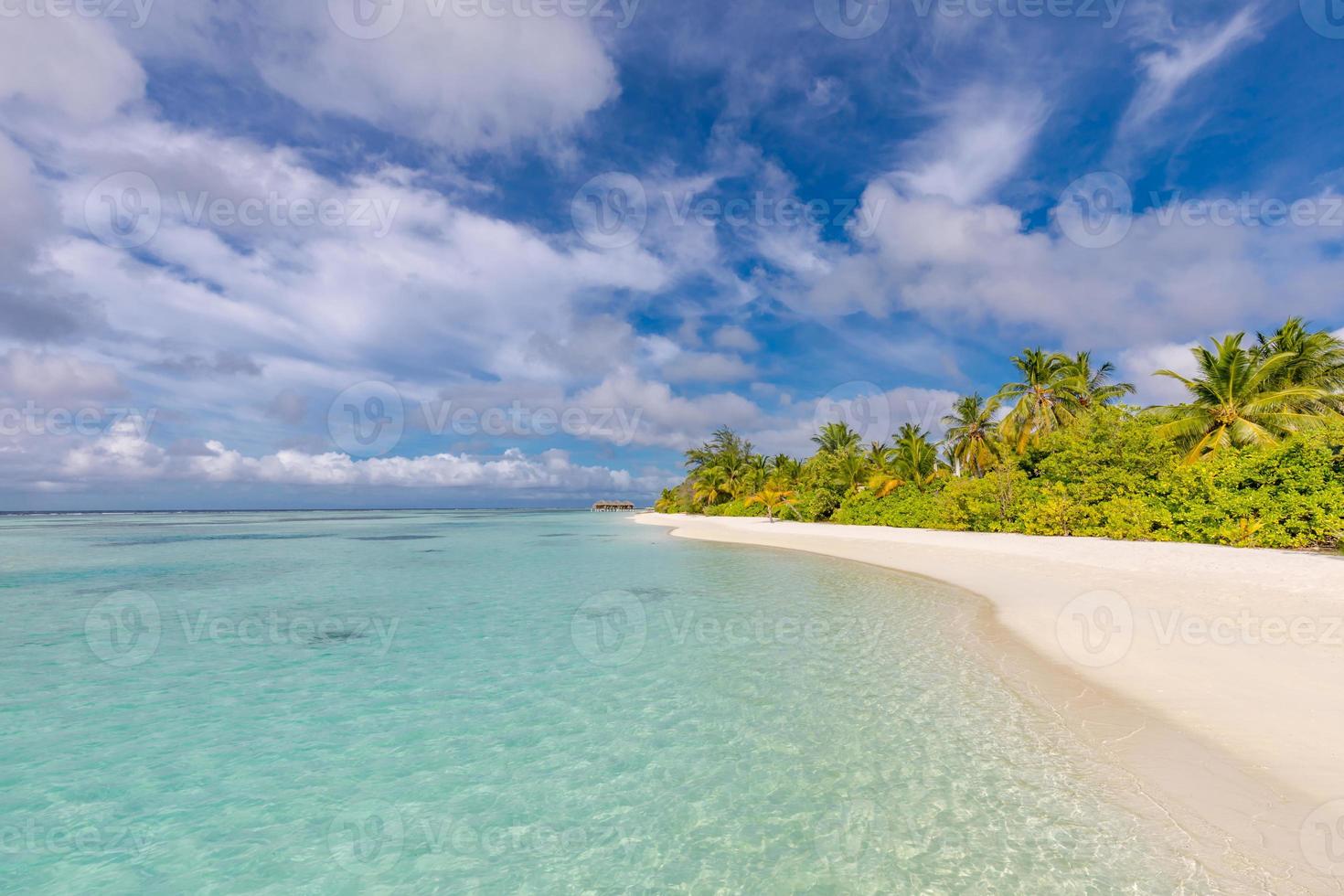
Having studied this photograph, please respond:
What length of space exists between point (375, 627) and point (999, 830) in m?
12.5

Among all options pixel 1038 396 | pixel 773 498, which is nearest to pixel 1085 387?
pixel 1038 396

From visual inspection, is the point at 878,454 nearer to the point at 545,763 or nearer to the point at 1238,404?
the point at 1238,404

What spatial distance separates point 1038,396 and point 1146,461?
13.9m

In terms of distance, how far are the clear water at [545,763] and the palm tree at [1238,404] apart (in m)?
21.3

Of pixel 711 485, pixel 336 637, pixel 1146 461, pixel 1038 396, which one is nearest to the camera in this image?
pixel 336 637

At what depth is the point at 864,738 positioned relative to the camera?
621 cm

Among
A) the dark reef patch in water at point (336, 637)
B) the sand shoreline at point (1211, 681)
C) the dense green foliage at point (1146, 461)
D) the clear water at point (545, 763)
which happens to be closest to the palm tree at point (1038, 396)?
the dense green foliage at point (1146, 461)

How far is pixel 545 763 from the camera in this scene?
5.83m

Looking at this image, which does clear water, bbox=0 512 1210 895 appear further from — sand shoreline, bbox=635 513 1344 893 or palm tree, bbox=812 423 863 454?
palm tree, bbox=812 423 863 454

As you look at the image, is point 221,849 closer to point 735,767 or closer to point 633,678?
point 735,767

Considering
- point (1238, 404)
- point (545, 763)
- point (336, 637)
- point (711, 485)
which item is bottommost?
point (336, 637)

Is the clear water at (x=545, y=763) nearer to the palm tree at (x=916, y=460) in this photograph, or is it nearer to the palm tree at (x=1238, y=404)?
the palm tree at (x=1238, y=404)

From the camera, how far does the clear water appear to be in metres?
4.14

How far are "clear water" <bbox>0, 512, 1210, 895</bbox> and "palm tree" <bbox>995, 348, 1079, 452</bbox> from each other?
2860cm
